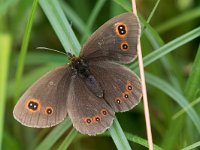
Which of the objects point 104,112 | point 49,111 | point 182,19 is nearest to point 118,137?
point 104,112

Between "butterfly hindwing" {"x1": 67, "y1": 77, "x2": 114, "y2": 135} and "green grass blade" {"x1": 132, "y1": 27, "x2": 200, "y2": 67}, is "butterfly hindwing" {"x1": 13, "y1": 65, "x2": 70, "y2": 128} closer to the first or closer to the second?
"butterfly hindwing" {"x1": 67, "y1": 77, "x2": 114, "y2": 135}

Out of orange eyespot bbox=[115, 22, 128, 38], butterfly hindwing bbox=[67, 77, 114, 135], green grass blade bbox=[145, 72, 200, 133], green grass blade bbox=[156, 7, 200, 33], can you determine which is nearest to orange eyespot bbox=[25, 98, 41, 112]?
butterfly hindwing bbox=[67, 77, 114, 135]

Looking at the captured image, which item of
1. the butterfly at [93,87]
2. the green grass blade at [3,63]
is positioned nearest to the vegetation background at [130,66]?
the green grass blade at [3,63]

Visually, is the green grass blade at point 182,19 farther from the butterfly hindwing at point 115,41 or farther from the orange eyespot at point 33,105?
the orange eyespot at point 33,105

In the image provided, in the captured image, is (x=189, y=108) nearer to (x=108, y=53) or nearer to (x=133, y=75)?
(x=133, y=75)

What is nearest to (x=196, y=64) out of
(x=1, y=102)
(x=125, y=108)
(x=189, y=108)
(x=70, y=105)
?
(x=189, y=108)

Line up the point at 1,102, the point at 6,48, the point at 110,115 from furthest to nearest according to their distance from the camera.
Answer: the point at 6,48, the point at 1,102, the point at 110,115

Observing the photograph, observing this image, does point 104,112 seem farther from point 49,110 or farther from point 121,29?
point 121,29
